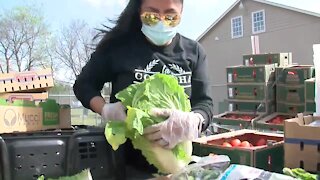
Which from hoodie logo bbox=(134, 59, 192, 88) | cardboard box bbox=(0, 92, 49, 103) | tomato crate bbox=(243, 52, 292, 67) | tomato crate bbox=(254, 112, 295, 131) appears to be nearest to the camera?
hoodie logo bbox=(134, 59, 192, 88)

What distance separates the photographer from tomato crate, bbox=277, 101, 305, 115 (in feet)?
23.0

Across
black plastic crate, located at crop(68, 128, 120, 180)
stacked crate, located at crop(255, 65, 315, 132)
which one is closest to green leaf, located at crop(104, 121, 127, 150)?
black plastic crate, located at crop(68, 128, 120, 180)

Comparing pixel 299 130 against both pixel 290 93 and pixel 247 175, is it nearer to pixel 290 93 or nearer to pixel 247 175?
pixel 247 175

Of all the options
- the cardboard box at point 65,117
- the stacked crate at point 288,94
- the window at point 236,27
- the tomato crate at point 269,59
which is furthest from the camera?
the window at point 236,27

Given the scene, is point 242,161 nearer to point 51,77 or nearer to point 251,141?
point 251,141

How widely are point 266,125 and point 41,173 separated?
6016 millimetres

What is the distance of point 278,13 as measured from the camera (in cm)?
1695

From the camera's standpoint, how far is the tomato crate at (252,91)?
7.47 meters

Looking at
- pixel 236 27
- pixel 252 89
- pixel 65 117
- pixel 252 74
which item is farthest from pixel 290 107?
pixel 236 27

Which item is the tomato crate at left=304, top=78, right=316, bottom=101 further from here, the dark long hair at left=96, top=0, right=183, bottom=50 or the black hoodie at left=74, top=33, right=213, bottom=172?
the dark long hair at left=96, top=0, right=183, bottom=50

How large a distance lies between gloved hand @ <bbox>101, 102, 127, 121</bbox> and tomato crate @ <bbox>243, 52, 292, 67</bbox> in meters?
6.88

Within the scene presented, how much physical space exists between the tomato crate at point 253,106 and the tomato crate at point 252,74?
448 mm

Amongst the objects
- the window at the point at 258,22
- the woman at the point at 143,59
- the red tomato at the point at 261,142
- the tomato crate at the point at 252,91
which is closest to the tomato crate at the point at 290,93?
the tomato crate at the point at 252,91

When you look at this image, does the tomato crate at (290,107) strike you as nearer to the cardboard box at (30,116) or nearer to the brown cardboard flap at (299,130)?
the brown cardboard flap at (299,130)
